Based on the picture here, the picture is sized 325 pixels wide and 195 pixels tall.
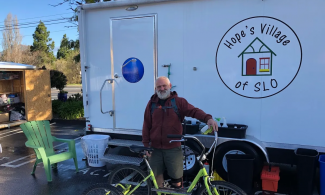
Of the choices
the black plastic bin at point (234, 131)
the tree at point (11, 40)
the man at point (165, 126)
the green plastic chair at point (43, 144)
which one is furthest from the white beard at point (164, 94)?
the tree at point (11, 40)

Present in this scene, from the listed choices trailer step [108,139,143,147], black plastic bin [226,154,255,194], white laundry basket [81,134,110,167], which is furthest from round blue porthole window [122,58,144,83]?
black plastic bin [226,154,255,194]

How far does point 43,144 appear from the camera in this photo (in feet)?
14.7

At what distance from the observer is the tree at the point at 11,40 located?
29.7 metres

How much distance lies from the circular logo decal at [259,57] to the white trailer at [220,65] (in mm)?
13

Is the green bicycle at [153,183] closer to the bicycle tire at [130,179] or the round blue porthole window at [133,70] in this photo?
the bicycle tire at [130,179]

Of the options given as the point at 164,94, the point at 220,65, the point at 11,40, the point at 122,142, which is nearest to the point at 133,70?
the point at 122,142

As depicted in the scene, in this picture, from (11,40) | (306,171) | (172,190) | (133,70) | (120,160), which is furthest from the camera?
(11,40)

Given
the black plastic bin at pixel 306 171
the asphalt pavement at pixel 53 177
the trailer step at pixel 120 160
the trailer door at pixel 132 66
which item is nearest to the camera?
the black plastic bin at pixel 306 171

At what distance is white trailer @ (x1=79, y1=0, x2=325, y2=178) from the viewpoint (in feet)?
11.5

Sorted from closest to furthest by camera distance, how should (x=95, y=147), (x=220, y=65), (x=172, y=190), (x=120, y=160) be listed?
1. (x=172, y=190)
2. (x=220, y=65)
3. (x=120, y=160)
4. (x=95, y=147)

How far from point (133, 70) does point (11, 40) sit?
33272 mm

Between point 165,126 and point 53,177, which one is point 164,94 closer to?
point 165,126

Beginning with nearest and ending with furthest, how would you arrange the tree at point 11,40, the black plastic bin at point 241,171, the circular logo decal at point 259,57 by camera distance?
the black plastic bin at point 241,171
the circular logo decal at point 259,57
the tree at point 11,40

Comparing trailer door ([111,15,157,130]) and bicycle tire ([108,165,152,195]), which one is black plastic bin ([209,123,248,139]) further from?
bicycle tire ([108,165,152,195])
